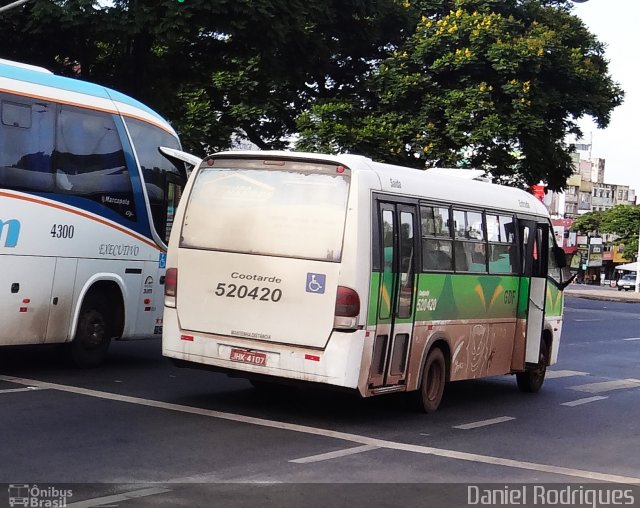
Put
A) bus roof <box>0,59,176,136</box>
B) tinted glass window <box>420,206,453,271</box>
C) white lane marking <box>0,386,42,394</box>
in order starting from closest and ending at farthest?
white lane marking <box>0,386,42,394</box>
tinted glass window <box>420,206,453,271</box>
bus roof <box>0,59,176,136</box>

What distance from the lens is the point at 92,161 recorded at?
1471 centimetres

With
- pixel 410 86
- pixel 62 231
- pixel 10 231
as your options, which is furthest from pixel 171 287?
pixel 410 86

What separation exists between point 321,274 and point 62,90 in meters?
4.87

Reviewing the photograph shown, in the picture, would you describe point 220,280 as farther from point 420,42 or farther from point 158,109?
point 420,42

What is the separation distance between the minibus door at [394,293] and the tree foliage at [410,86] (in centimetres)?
1633

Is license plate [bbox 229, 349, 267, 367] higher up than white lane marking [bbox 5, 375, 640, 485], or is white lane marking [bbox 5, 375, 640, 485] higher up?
→ license plate [bbox 229, 349, 267, 367]

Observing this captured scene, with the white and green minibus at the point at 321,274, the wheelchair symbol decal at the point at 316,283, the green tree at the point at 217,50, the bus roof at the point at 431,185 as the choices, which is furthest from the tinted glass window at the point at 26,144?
the green tree at the point at 217,50

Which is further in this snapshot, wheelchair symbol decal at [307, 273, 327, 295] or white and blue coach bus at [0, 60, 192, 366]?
white and blue coach bus at [0, 60, 192, 366]

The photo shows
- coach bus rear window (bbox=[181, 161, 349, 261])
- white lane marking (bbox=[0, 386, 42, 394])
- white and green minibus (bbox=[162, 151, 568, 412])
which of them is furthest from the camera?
white lane marking (bbox=[0, 386, 42, 394])

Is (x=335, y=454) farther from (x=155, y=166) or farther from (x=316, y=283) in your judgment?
(x=155, y=166)

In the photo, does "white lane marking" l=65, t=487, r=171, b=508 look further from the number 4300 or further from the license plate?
the number 4300

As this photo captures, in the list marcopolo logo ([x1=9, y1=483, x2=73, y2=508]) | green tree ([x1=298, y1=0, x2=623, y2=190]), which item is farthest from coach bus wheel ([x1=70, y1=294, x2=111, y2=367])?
green tree ([x1=298, y1=0, x2=623, y2=190])

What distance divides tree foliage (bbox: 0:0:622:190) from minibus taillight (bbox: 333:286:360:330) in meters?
17.5

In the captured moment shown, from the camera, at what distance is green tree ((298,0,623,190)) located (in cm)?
3447
